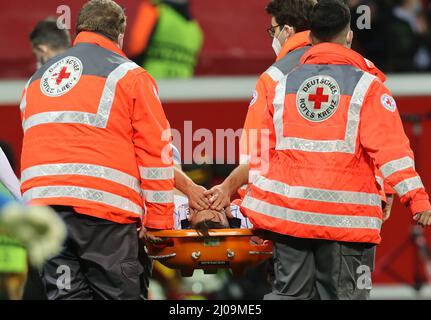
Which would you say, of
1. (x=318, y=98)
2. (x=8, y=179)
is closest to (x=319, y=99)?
(x=318, y=98)

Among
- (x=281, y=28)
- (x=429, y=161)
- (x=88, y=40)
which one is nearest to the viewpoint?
(x=88, y=40)

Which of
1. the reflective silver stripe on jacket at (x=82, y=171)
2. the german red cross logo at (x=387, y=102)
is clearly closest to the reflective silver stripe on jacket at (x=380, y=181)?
the german red cross logo at (x=387, y=102)

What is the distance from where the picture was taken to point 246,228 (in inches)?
209

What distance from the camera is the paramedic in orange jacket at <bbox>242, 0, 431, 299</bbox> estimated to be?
192 inches

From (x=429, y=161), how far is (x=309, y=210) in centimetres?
453

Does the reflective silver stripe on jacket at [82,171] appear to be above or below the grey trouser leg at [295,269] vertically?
above

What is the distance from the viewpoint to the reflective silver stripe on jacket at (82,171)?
16.2 feet

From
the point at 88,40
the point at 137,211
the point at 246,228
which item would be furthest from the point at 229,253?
the point at 88,40

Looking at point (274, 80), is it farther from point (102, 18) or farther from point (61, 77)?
point (61, 77)

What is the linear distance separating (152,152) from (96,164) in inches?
10.2

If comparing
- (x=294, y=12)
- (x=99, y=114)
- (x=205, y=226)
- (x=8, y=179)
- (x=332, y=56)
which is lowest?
(x=205, y=226)

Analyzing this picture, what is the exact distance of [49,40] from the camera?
7137mm

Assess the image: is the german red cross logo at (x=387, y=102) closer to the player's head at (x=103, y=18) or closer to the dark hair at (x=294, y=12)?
the dark hair at (x=294, y=12)
